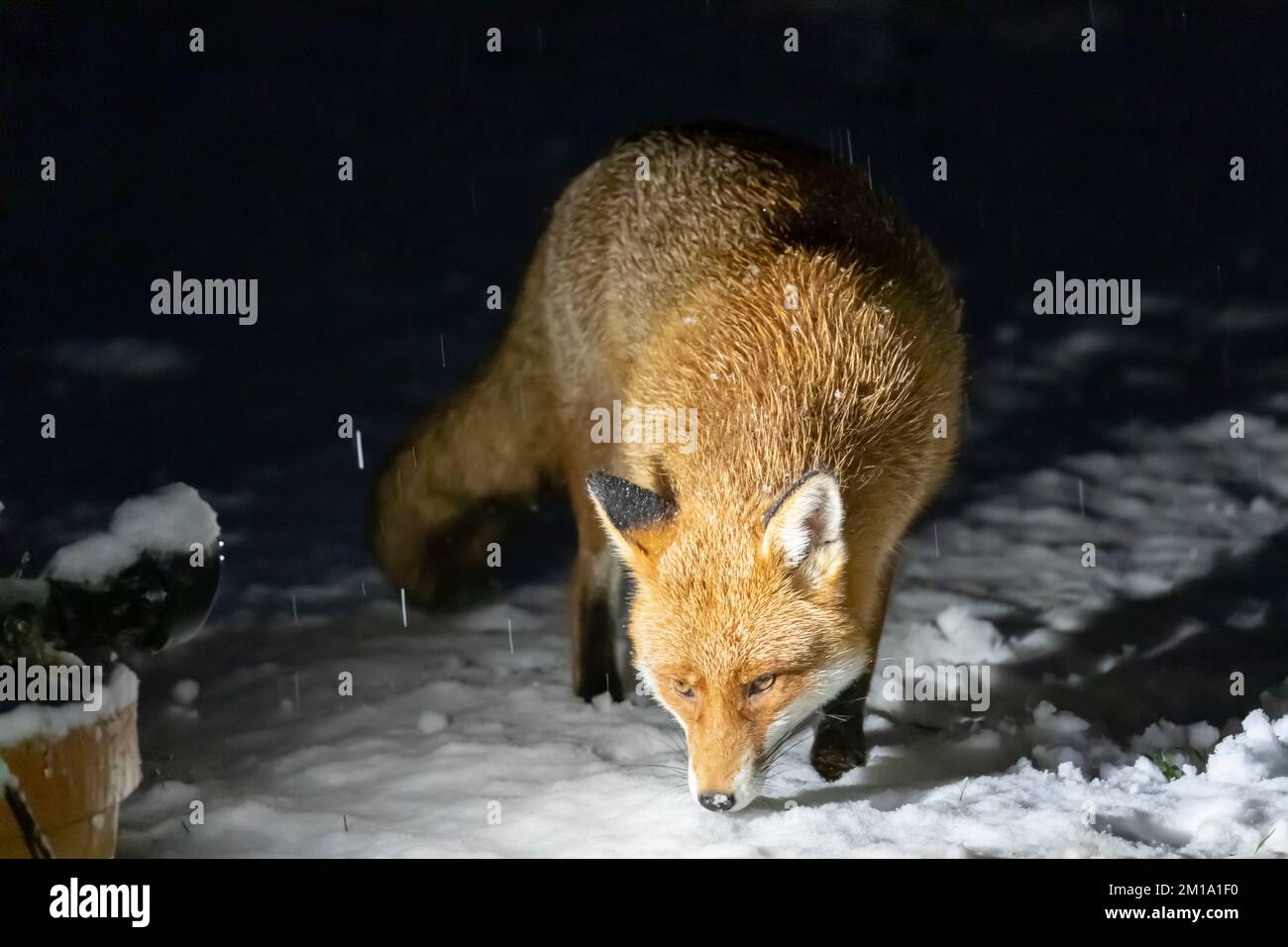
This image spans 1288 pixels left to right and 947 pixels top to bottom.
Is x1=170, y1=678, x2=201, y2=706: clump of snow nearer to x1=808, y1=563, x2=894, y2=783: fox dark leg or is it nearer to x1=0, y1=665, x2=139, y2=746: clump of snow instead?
x1=0, y1=665, x2=139, y2=746: clump of snow

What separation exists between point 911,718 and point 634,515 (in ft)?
4.37

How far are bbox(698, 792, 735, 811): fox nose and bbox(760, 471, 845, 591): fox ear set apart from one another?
0.49 meters

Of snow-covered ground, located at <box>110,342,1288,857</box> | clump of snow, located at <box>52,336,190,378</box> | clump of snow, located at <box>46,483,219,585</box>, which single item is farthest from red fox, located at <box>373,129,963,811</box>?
clump of snow, located at <box>46,483,219,585</box>

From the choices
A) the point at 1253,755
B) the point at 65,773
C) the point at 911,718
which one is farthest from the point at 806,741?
the point at 65,773

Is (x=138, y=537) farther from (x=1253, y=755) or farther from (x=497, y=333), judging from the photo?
(x=1253, y=755)

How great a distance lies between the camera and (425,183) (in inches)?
175

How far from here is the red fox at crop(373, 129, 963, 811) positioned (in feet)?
7.63

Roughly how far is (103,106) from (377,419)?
153 centimetres

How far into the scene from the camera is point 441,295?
4.60 m

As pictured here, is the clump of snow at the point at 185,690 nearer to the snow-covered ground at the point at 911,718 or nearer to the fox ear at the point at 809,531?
the snow-covered ground at the point at 911,718

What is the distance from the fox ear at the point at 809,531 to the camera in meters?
2.18

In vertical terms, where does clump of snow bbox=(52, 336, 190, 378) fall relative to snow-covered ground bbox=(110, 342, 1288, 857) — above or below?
above

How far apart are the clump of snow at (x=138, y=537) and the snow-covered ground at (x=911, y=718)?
2.06ft

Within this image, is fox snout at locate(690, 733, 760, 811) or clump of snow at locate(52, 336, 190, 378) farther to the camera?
clump of snow at locate(52, 336, 190, 378)
